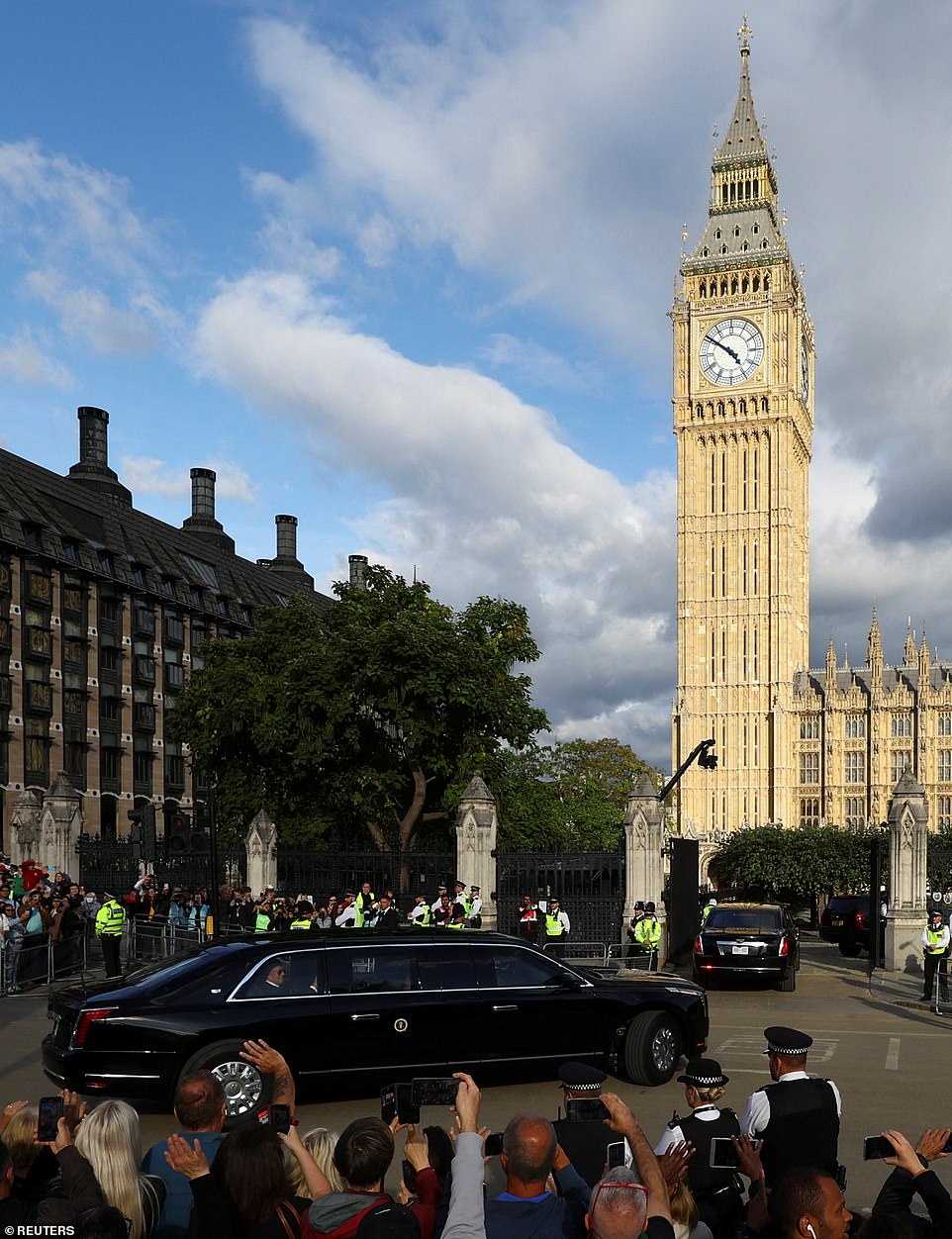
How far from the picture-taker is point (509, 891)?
26.5 m

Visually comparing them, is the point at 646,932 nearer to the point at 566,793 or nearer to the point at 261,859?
the point at 261,859

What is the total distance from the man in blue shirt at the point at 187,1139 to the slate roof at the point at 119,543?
192ft

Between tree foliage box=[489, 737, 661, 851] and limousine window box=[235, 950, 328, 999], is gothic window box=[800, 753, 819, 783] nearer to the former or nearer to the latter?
tree foliage box=[489, 737, 661, 851]

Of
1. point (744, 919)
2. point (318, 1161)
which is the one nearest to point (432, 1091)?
Result: point (318, 1161)

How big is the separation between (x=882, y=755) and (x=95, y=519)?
61037 millimetres

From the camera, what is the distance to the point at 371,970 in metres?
11.2

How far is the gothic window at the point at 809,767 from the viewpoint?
97750 millimetres

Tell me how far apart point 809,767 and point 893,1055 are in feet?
284

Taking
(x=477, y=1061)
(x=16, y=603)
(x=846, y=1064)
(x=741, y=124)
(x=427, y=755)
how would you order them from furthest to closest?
1. (x=741, y=124)
2. (x=16, y=603)
3. (x=427, y=755)
4. (x=846, y=1064)
5. (x=477, y=1061)

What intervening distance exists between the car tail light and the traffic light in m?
11.1

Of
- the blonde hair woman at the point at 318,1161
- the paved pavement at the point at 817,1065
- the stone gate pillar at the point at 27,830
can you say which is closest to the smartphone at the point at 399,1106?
the blonde hair woman at the point at 318,1161

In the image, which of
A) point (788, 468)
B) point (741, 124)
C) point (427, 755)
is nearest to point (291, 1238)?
point (427, 755)

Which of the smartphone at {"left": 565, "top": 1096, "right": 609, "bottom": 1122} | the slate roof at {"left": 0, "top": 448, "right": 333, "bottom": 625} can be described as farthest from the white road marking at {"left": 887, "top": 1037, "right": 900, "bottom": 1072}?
the slate roof at {"left": 0, "top": 448, "right": 333, "bottom": 625}

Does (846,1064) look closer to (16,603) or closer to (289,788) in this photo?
(289,788)
